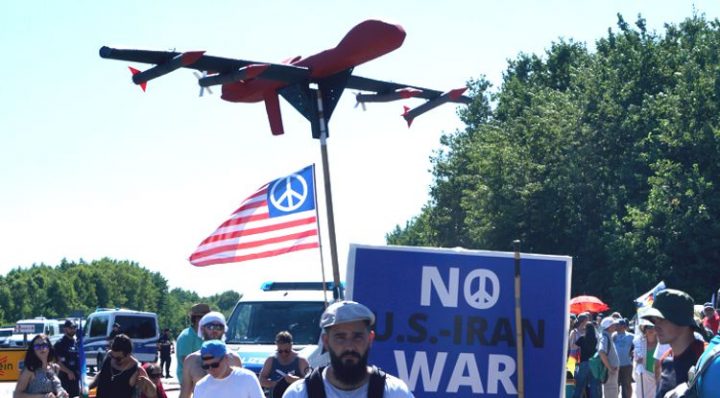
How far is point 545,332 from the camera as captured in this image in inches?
263

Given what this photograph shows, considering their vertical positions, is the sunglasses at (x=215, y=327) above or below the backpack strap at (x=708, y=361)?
below

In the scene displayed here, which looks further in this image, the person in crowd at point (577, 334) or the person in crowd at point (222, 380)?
the person in crowd at point (577, 334)

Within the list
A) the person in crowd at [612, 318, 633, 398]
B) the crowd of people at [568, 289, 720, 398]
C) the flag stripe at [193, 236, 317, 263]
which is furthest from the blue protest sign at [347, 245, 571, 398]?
the person in crowd at [612, 318, 633, 398]

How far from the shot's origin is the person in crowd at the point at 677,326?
5.97 meters

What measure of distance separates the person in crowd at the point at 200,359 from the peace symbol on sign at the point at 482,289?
2796 millimetres

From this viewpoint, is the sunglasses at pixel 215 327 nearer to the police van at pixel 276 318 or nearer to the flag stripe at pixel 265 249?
the flag stripe at pixel 265 249

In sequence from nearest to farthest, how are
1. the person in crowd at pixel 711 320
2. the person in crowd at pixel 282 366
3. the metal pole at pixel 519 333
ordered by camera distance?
the metal pole at pixel 519 333 < the person in crowd at pixel 282 366 < the person in crowd at pixel 711 320

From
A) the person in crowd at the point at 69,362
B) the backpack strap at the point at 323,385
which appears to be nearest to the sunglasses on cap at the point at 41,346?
the person in crowd at the point at 69,362

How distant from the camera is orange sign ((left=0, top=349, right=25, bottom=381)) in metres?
30.8

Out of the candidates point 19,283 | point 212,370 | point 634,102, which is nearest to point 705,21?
point 634,102

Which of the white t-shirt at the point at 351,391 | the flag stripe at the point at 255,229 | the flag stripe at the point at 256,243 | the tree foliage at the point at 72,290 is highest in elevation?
the flag stripe at the point at 255,229

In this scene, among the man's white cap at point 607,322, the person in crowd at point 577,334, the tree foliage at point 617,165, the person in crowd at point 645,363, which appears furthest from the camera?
the tree foliage at point 617,165

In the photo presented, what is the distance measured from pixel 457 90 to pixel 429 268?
389cm

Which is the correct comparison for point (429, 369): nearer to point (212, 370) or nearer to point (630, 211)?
point (212, 370)
